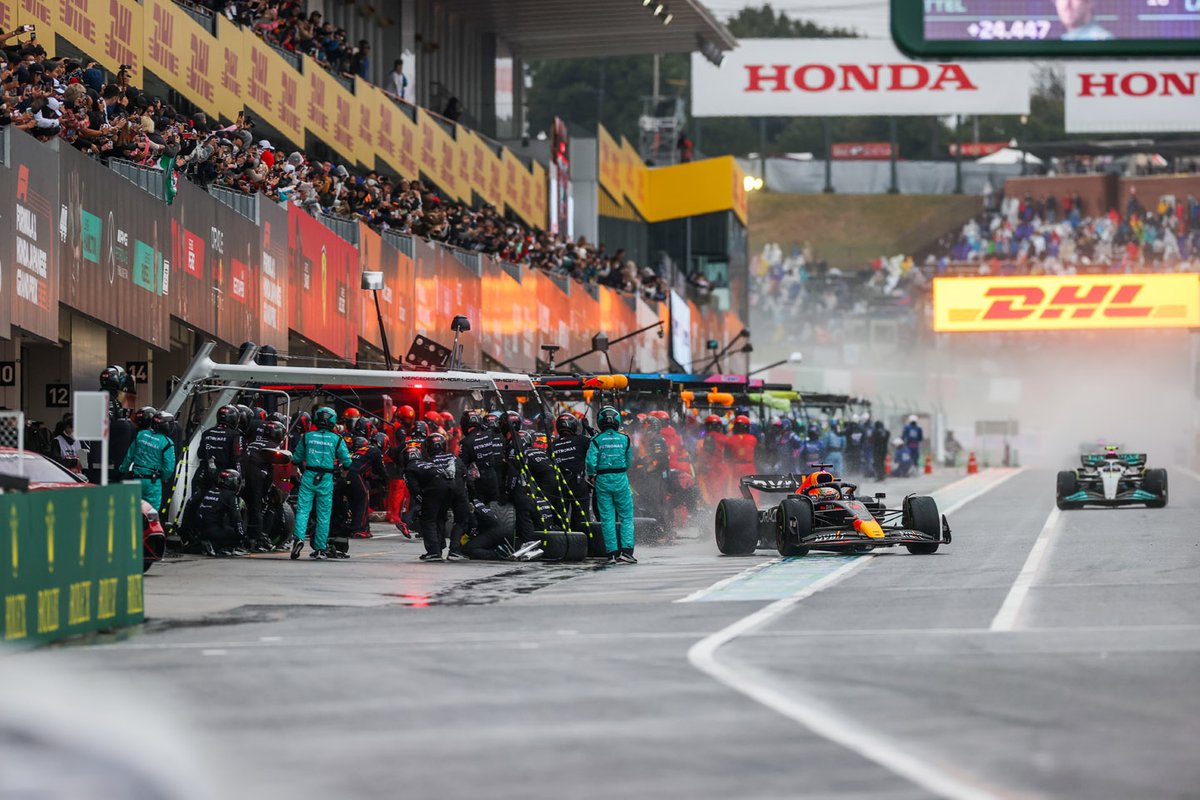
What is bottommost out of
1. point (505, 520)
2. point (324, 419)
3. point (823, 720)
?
point (823, 720)

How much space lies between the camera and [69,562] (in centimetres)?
1320

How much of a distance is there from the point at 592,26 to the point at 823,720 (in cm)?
5061

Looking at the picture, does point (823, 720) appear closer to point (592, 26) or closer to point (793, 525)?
point (793, 525)

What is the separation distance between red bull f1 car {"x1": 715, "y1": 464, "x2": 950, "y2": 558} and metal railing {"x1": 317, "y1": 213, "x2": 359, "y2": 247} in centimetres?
997

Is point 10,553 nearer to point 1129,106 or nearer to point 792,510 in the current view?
point 792,510

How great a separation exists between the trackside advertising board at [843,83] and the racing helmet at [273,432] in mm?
61321

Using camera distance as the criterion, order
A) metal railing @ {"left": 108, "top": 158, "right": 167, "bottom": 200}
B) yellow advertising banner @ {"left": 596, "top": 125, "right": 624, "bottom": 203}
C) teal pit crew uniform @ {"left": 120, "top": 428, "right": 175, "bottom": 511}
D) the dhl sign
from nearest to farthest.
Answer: teal pit crew uniform @ {"left": 120, "top": 428, "right": 175, "bottom": 511} < metal railing @ {"left": 108, "top": 158, "right": 167, "bottom": 200} < yellow advertising banner @ {"left": 596, "top": 125, "right": 624, "bottom": 203} < the dhl sign

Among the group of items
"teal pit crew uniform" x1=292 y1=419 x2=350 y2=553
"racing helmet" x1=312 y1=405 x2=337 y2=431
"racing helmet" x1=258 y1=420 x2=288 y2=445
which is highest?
"racing helmet" x1=312 y1=405 x2=337 y2=431

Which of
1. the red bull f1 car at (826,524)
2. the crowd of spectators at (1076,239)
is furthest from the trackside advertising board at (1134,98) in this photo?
the red bull f1 car at (826,524)

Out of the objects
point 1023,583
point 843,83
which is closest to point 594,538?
point 1023,583

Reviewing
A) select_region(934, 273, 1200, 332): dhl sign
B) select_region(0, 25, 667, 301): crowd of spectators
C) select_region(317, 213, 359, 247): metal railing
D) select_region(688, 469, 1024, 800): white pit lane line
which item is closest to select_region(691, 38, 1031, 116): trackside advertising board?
select_region(934, 273, 1200, 332): dhl sign

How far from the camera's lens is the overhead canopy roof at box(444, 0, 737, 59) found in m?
55.8

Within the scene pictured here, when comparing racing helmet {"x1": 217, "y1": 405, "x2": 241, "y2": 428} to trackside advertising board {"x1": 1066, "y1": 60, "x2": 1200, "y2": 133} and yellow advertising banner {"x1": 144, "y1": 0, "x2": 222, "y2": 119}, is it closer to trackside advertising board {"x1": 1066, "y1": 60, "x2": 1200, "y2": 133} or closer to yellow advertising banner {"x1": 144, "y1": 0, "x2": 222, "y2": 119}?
yellow advertising banner {"x1": 144, "y1": 0, "x2": 222, "y2": 119}

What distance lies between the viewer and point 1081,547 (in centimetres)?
2273
